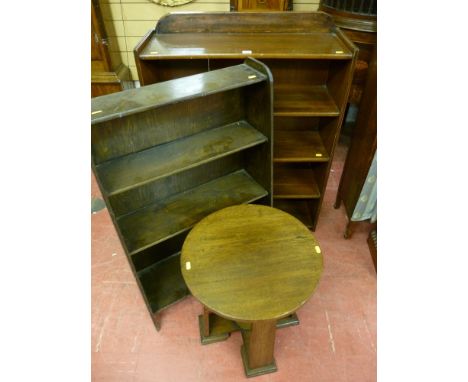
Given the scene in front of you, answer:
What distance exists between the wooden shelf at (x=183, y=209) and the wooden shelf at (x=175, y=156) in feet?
1.16

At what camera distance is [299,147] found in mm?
2143

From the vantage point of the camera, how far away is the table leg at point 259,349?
1.40 meters

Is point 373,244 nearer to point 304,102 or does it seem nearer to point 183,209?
point 304,102

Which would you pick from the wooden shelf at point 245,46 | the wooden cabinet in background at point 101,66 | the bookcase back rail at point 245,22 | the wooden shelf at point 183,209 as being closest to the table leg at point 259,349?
the wooden shelf at point 183,209

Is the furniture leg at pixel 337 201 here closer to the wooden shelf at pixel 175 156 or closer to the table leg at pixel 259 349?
the wooden shelf at pixel 175 156

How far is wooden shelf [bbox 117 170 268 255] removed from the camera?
5.24ft

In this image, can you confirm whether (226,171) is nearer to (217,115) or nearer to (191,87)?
(217,115)

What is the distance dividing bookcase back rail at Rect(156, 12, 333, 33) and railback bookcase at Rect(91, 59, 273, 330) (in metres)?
0.55

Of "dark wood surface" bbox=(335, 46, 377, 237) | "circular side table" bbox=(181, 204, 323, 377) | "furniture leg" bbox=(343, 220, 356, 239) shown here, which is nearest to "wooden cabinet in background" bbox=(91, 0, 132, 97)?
"circular side table" bbox=(181, 204, 323, 377)

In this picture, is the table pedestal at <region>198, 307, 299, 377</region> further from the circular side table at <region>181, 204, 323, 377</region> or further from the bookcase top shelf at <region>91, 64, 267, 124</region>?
the bookcase top shelf at <region>91, 64, 267, 124</region>

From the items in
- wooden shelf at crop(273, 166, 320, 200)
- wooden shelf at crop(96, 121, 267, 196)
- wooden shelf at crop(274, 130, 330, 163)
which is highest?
wooden shelf at crop(96, 121, 267, 196)

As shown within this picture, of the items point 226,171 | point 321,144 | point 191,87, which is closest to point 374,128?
point 321,144

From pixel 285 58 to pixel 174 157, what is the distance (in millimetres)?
924

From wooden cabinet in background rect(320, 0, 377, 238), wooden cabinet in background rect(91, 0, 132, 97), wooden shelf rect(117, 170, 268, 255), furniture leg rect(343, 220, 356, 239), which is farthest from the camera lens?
wooden cabinet in background rect(91, 0, 132, 97)
